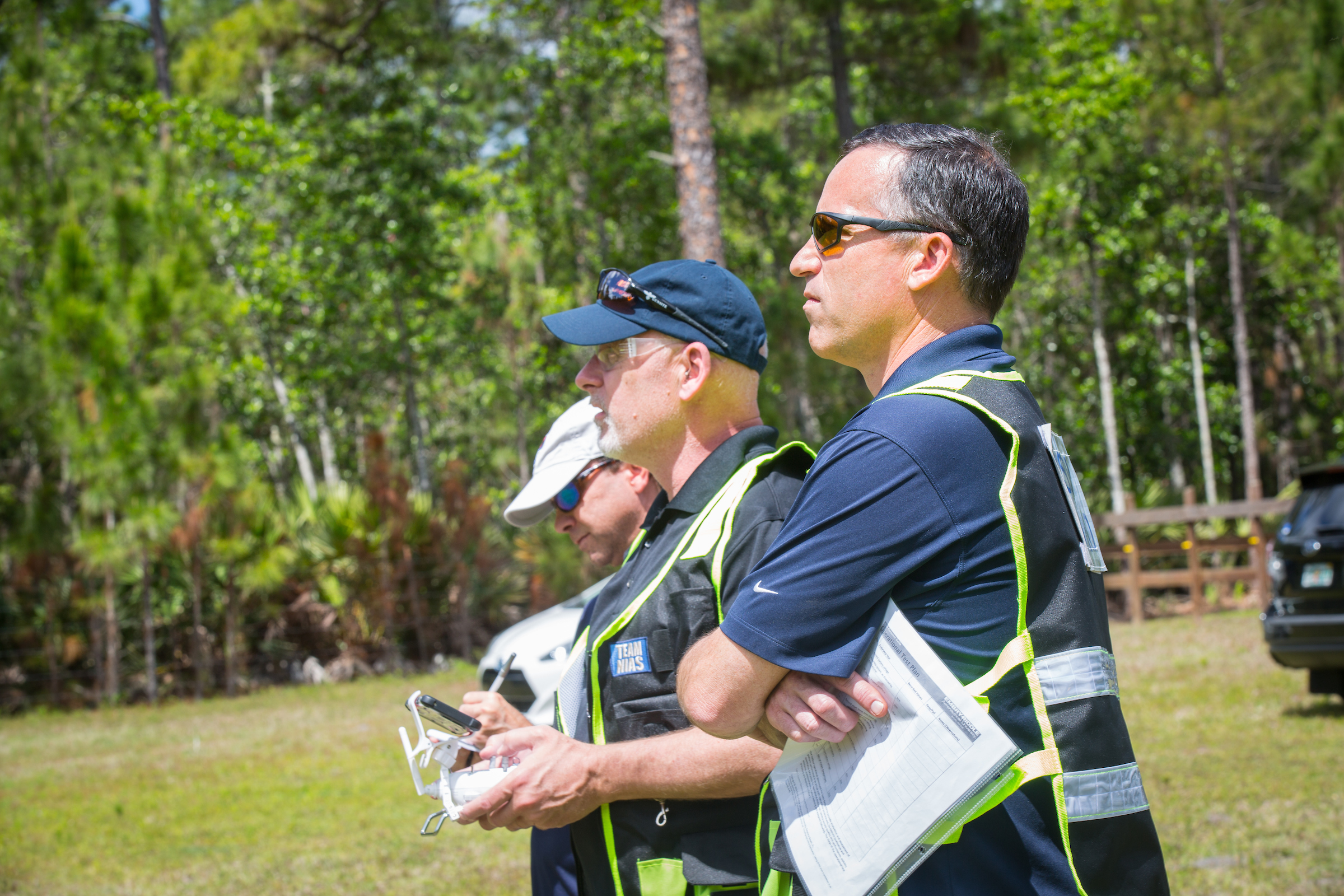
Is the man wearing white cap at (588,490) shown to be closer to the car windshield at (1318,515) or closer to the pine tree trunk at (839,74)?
the car windshield at (1318,515)

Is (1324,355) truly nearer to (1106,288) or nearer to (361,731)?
(1106,288)

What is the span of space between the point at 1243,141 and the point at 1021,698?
63.8 ft

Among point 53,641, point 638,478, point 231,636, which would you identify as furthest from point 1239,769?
point 53,641

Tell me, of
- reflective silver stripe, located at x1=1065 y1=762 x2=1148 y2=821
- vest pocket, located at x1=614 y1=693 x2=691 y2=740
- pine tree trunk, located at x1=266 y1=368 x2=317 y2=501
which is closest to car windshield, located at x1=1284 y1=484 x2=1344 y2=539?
vest pocket, located at x1=614 y1=693 x2=691 y2=740

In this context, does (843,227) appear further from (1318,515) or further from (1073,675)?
(1318,515)

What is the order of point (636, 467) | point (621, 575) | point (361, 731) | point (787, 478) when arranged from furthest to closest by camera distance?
point (361, 731) → point (636, 467) → point (621, 575) → point (787, 478)

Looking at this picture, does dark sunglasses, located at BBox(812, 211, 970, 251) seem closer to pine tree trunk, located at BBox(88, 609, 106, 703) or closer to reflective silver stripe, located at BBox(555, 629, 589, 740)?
reflective silver stripe, located at BBox(555, 629, 589, 740)

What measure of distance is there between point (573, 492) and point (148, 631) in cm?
1211

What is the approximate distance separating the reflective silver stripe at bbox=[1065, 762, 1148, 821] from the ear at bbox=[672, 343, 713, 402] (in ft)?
3.64

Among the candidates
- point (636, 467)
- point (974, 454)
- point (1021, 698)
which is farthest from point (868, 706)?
point (636, 467)

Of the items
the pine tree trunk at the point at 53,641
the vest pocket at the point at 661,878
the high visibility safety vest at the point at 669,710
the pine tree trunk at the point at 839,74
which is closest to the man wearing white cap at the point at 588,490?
the high visibility safety vest at the point at 669,710

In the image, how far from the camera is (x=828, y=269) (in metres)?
1.69

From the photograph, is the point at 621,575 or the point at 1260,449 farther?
the point at 1260,449

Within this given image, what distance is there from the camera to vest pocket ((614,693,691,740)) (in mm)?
2025
